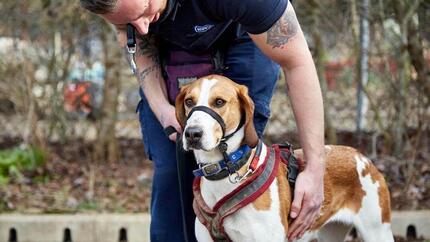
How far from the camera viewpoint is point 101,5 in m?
3.68

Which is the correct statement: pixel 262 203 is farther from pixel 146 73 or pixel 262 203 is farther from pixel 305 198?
pixel 146 73

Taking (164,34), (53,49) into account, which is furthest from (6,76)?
(164,34)

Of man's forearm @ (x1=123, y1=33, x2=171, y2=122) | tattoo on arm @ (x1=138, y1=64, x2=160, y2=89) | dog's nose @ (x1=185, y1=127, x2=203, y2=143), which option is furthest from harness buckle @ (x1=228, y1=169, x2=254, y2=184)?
tattoo on arm @ (x1=138, y1=64, x2=160, y2=89)

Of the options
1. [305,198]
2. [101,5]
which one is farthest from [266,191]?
A: [101,5]

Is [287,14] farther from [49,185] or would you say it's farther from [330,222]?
[49,185]

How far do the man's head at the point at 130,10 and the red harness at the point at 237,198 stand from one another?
0.84 m

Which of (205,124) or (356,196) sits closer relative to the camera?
(205,124)

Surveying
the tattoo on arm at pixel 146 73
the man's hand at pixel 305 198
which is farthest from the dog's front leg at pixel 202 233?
the tattoo on arm at pixel 146 73

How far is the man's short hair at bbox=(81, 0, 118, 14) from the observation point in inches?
144

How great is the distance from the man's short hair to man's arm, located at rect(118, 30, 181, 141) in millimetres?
712

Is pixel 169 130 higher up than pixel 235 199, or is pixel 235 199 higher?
pixel 169 130

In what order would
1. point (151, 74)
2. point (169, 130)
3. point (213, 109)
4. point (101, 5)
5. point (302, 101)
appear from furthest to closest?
1. point (151, 74)
2. point (169, 130)
3. point (302, 101)
4. point (213, 109)
5. point (101, 5)

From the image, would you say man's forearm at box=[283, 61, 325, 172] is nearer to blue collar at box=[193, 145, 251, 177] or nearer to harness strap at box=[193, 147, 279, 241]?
harness strap at box=[193, 147, 279, 241]

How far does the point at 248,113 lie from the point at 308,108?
11.3 inches
